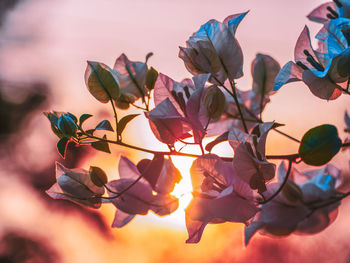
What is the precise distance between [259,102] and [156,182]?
0.15 metres

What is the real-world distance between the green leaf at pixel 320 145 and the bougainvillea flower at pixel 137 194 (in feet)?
0.36

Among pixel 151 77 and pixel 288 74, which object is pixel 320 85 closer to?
pixel 288 74

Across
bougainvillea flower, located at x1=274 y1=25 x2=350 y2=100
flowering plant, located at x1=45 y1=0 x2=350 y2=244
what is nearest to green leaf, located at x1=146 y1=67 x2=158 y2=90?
flowering plant, located at x1=45 y1=0 x2=350 y2=244

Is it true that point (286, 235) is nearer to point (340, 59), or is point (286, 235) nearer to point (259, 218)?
point (259, 218)

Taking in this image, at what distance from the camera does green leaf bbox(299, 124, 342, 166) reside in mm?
212

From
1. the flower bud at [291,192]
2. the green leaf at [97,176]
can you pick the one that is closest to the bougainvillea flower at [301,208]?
the flower bud at [291,192]

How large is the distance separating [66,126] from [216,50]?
0.12m

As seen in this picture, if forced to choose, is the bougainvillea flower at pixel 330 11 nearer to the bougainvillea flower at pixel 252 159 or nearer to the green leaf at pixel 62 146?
the bougainvillea flower at pixel 252 159

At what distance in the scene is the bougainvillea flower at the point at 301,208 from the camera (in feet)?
0.97

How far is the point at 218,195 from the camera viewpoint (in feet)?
0.79

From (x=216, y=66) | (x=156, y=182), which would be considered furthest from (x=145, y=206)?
(x=216, y=66)

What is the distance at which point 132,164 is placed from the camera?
0.31 meters

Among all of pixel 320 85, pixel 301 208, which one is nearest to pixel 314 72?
pixel 320 85

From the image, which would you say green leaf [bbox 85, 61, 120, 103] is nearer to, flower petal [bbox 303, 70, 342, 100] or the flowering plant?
the flowering plant
